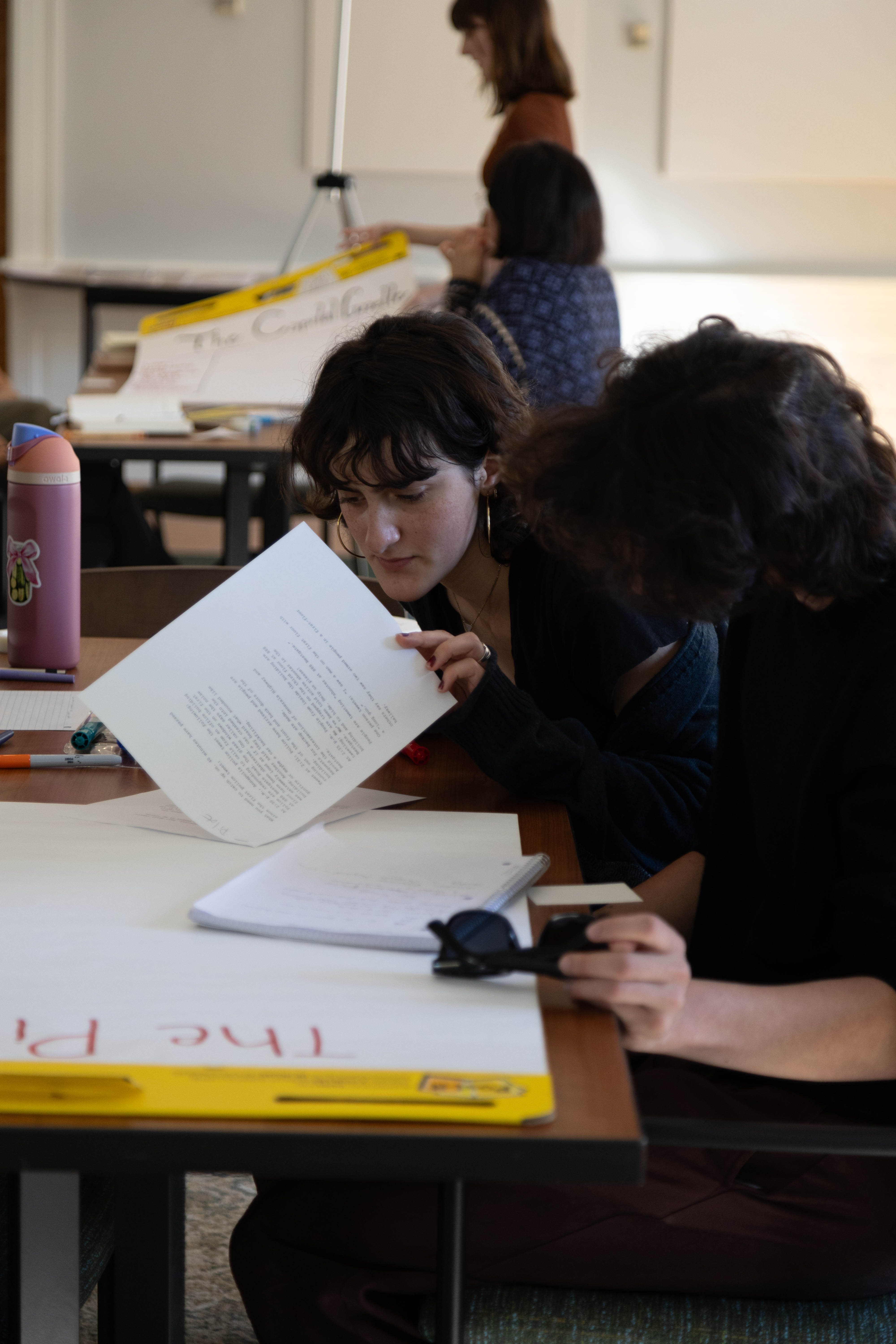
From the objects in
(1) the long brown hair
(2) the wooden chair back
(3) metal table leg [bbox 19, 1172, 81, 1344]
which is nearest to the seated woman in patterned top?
(1) the long brown hair

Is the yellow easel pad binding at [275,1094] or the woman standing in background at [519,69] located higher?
the woman standing in background at [519,69]

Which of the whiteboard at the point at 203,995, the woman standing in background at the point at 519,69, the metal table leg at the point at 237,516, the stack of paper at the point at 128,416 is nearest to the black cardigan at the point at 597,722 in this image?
the whiteboard at the point at 203,995

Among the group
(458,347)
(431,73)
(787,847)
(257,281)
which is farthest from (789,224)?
(787,847)

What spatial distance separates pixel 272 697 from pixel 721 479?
40 centimetres

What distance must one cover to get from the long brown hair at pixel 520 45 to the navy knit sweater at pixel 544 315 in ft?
2.35

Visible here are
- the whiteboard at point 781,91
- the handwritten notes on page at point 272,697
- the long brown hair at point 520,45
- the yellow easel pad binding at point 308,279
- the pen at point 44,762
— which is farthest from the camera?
the whiteboard at point 781,91

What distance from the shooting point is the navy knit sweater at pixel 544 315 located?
241 centimetres

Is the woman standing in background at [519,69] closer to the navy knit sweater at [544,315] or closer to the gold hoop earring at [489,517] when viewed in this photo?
the navy knit sweater at [544,315]

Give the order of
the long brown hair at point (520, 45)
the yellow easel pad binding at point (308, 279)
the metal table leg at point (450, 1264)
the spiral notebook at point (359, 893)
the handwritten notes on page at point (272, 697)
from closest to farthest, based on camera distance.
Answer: the metal table leg at point (450, 1264)
the spiral notebook at point (359, 893)
the handwritten notes on page at point (272, 697)
the yellow easel pad binding at point (308, 279)
the long brown hair at point (520, 45)

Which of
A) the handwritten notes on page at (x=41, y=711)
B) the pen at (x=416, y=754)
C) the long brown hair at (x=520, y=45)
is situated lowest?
the pen at (x=416, y=754)

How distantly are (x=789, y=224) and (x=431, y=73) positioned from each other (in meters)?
1.59

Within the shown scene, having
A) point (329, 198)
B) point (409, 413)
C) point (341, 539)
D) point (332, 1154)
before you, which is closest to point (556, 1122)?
point (332, 1154)

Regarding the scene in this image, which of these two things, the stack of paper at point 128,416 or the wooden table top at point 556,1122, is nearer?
the wooden table top at point 556,1122

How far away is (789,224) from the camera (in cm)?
544
